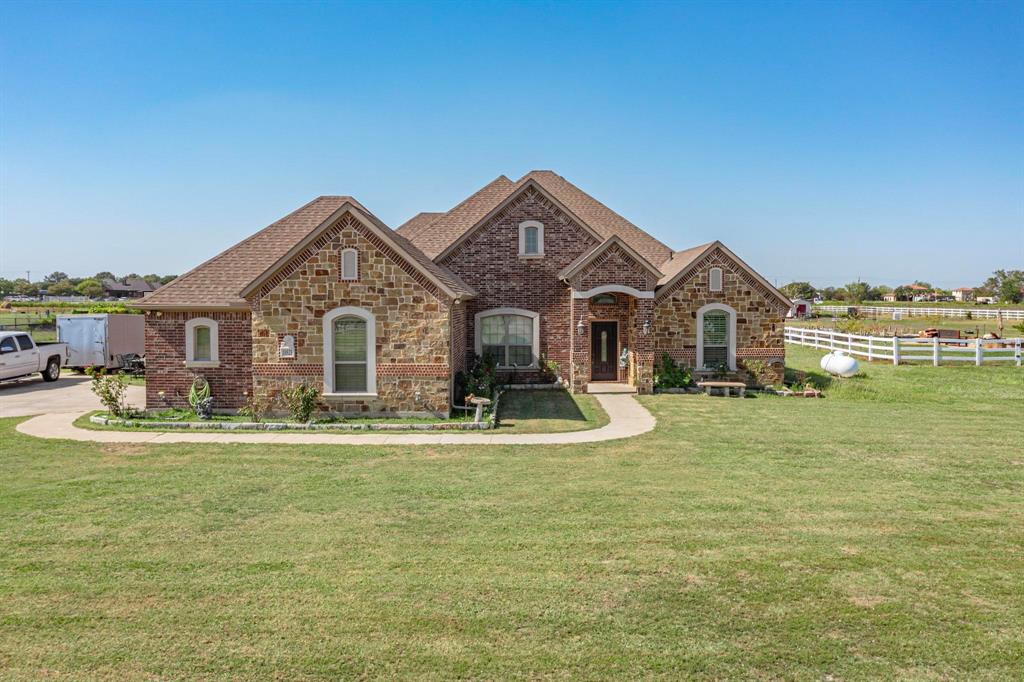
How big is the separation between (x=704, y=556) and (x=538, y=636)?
2.60 m

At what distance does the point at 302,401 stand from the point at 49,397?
11.2 meters

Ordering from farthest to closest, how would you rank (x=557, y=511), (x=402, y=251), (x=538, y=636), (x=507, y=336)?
(x=507, y=336) < (x=402, y=251) < (x=557, y=511) < (x=538, y=636)

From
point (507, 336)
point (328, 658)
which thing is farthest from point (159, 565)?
point (507, 336)

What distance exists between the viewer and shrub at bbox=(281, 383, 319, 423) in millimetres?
15516

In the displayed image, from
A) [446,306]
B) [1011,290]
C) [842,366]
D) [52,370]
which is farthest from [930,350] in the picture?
[1011,290]

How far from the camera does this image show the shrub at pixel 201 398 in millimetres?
16438

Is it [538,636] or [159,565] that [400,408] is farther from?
[538,636]

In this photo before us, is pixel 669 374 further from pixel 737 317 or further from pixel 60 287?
pixel 60 287

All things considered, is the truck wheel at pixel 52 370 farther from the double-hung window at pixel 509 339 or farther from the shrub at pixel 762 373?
the shrub at pixel 762 373

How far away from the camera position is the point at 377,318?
631 inches

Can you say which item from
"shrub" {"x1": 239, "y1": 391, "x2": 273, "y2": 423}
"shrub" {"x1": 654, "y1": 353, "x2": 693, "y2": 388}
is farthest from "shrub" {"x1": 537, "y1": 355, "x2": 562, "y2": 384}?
"shrub" {"x1": 239, "y1": 391, "x2": 273, "y2": 423}

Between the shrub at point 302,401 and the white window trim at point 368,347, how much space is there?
1.44 feet

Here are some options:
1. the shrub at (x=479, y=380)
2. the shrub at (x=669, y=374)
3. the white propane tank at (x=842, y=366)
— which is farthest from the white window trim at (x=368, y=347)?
the white propane tank at (x=842, y=366)

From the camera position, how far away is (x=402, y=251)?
15758 millimetres
